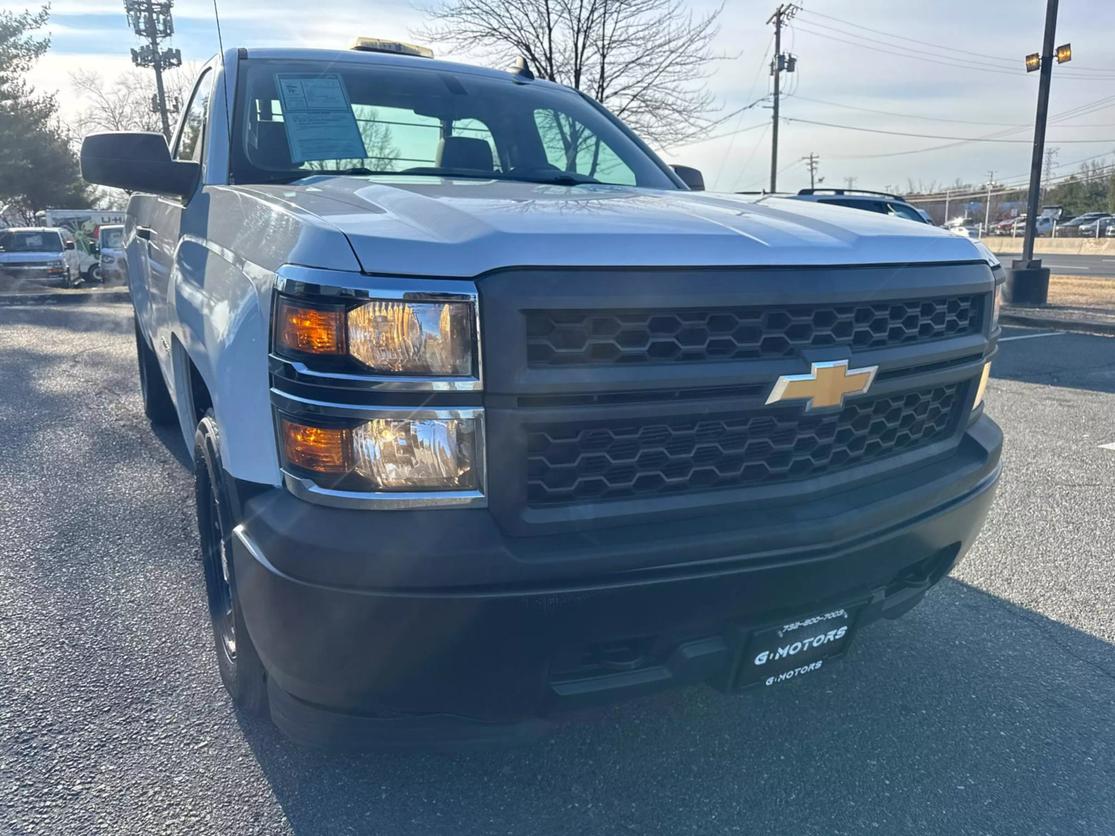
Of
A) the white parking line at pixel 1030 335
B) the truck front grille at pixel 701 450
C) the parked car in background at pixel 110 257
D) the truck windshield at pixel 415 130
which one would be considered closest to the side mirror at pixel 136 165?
the truck windshield at pixel 415 130

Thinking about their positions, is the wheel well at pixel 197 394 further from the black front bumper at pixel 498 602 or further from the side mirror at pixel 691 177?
the side mirror at pixel 691 177

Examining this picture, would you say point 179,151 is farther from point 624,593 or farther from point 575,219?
point 624,593

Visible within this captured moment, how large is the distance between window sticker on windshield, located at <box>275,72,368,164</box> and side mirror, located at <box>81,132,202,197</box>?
14.9 inches

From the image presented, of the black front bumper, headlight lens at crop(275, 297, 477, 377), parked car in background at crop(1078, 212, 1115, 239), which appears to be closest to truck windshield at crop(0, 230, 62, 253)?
the black front bumper

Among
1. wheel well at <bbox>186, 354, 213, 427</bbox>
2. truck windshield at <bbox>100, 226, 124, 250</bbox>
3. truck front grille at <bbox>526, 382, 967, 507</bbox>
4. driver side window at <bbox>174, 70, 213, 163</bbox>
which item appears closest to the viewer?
truck front grille at <bbox>526, 382, 967, 507</bbox>

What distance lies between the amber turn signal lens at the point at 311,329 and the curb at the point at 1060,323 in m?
10.7

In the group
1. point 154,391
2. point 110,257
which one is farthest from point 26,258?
point 154,391

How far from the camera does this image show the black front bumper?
1.60 metres

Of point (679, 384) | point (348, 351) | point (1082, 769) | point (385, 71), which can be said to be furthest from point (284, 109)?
point (1082, 769)

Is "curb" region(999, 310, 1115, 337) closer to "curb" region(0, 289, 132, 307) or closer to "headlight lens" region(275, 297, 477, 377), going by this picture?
"headlight lens" region(275, 297, 477, 377)

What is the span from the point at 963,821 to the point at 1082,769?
462mm

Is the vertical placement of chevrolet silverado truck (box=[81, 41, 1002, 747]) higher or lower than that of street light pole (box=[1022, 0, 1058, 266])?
lower

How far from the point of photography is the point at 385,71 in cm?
332

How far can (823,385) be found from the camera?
1.93 m
